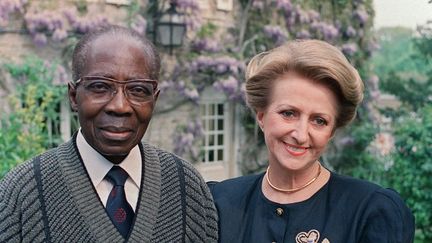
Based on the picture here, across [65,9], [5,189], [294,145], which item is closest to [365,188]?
[294,145]

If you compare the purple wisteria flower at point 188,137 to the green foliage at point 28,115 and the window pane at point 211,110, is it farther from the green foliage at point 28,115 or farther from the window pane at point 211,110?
the green foliage at point 28,115

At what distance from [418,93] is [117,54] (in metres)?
8.75

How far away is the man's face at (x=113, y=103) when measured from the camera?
1.57 meters

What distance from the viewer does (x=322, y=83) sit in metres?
1.89

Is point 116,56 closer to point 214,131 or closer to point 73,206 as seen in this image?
point 73,206

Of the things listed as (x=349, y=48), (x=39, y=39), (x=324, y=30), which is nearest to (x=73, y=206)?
(x=39, y=39)

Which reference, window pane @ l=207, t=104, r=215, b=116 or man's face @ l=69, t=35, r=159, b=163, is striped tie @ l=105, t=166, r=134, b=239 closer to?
man's face @ l=69, t=35, r=159, b=163

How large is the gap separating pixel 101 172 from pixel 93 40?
394mm

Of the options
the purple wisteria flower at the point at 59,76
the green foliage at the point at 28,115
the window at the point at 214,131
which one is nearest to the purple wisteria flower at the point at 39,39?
the green foliage at the point at 28,115

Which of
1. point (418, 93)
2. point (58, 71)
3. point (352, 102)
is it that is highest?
A: point (352, 102)

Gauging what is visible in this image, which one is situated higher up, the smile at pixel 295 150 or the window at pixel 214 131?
the smile at pixel 295 150

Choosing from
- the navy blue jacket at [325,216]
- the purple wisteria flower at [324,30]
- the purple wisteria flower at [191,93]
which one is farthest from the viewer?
the purple wisteria flower at [324,30]

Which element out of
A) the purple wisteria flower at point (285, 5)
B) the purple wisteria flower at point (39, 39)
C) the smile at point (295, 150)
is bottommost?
the smile at point (295, 150)

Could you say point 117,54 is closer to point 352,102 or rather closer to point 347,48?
point 352,102
